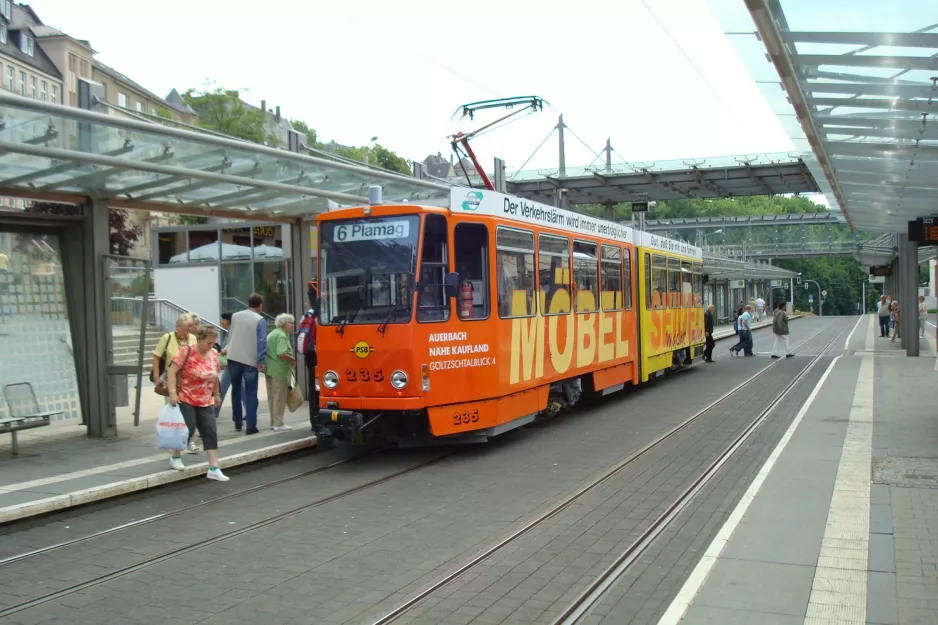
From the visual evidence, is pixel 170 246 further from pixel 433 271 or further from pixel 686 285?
pixel 433 271

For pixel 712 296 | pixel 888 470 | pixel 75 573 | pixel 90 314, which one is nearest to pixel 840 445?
pixel 888 470

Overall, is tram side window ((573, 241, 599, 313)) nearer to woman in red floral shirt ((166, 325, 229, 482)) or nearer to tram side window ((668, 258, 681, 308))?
tram side window ((668, 258, 681, 308))

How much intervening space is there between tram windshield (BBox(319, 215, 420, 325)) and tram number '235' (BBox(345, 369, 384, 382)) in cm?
58

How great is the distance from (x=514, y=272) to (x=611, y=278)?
14.8ft

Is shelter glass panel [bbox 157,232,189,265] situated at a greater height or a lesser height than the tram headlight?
greater

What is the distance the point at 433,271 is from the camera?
1004 cm

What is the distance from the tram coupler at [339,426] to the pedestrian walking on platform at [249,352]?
2.11m

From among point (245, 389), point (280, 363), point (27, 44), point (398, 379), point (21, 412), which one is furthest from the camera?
point (27, 44)

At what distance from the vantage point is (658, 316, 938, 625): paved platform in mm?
5035

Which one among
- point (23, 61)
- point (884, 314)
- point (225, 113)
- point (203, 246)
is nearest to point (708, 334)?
point (884, 314)

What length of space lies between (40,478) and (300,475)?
2670mm

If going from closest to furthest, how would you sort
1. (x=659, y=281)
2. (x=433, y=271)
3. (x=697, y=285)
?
(x=433, y=271) → (x=659, y=281) → (x=697, y=285)

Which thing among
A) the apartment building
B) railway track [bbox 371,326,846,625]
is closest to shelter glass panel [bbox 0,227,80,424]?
railway track [bbox 371,326,846,625]

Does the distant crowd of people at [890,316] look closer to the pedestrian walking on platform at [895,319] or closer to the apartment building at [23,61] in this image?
the pedestrian walking on platform at [895,319]
